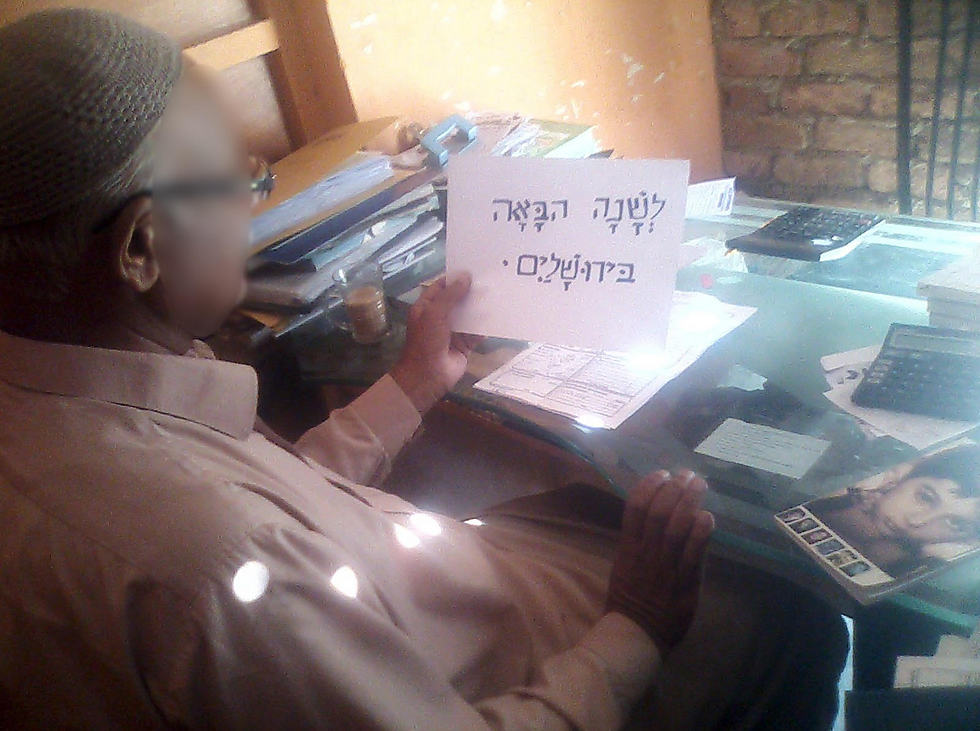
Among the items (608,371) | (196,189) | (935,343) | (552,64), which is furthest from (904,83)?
(196,189)

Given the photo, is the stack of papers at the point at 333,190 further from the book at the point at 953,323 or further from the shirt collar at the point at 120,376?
the book at the point at 953,323

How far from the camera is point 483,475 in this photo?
134 centimetres

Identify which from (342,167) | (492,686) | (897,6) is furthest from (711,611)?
(897,6)

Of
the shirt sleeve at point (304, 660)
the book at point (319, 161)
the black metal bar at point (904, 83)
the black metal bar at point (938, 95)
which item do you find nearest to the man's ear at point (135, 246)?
the shirt sleeve at point (304, 660)

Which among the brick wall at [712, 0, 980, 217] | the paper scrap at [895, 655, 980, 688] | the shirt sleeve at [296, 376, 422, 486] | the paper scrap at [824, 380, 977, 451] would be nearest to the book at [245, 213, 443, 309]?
the shirt sleeve at [296, 376, 422, 486]

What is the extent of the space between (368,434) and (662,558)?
16.0 inches

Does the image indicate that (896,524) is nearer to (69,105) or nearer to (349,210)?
(69,105)

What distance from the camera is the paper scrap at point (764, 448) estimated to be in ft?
2.37

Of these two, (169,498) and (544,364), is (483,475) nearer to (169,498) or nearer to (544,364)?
(544,364)

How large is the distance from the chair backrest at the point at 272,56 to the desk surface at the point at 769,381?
42cm

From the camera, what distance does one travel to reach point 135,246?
455mm

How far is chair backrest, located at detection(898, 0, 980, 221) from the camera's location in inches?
56.3

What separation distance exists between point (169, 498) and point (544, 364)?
57 centimetres

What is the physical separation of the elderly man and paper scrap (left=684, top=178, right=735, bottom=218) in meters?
0.74
